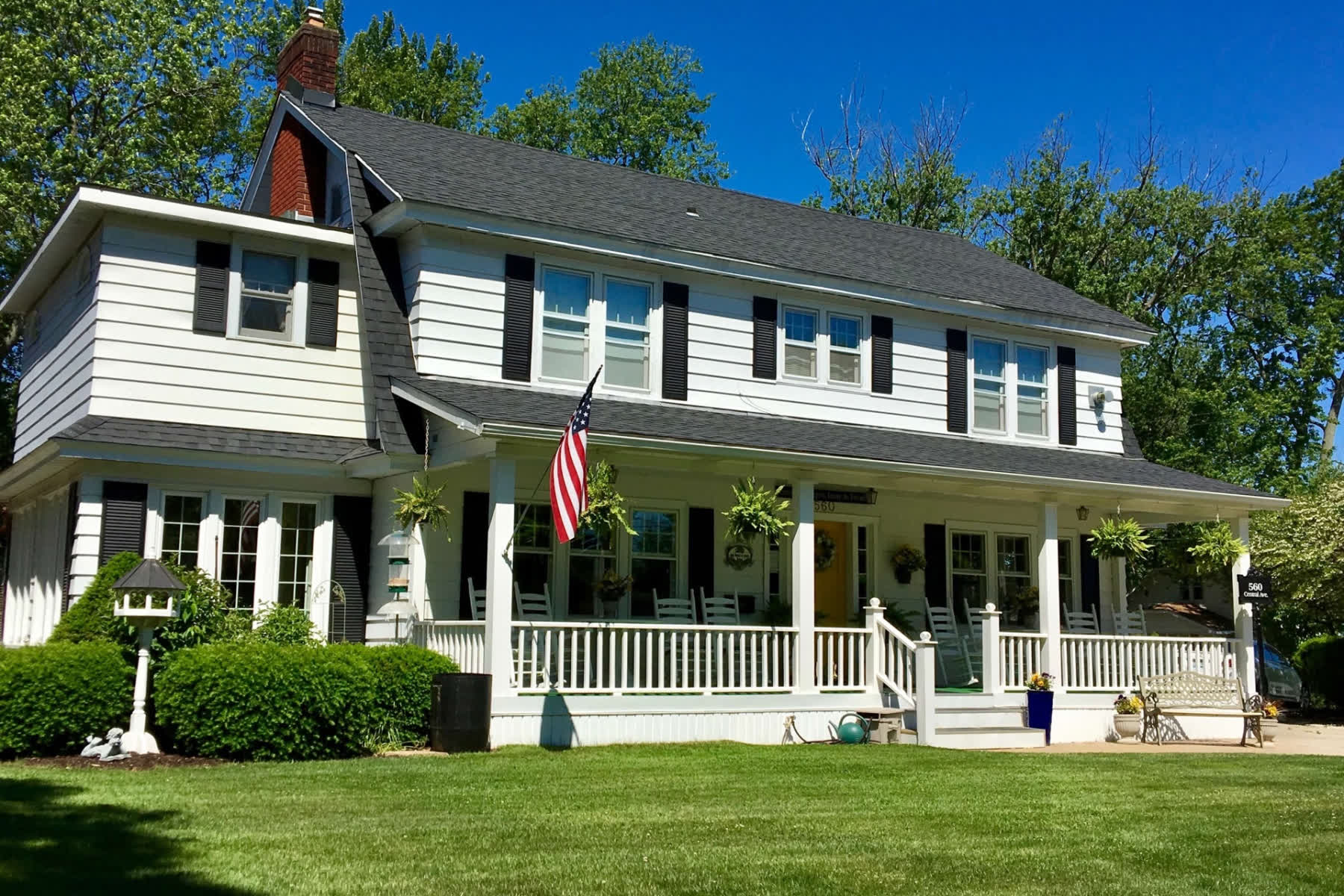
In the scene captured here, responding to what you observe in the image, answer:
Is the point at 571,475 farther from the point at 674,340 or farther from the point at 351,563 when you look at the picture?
the point at 674,340

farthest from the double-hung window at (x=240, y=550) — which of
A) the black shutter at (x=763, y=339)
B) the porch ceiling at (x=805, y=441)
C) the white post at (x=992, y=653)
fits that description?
the white post at (x=992, y=653)

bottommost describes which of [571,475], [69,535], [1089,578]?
[1089,578]

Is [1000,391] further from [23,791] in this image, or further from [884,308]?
[23,791]

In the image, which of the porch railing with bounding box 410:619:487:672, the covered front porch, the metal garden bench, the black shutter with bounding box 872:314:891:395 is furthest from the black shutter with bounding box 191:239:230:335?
the metal garden bench

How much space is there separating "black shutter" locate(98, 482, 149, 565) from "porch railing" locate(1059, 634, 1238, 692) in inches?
453

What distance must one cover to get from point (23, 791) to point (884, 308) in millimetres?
Result: 13094

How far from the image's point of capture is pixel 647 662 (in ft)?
49.4

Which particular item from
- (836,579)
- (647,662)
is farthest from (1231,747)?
(647,662)

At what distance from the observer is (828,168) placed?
1521 inches

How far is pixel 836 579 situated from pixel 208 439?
8844 millimetres

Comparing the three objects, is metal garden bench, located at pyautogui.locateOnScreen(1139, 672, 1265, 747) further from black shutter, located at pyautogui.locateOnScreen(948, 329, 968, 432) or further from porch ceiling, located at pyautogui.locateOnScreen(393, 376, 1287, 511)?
black shutter, located at pyautogui.locateOnScreen(948, 329, 968, 432)

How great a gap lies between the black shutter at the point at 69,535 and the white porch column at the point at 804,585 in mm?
8181

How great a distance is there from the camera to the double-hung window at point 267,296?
16.3 meters

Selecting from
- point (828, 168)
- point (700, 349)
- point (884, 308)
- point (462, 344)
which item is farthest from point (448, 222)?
point (828, 168)
